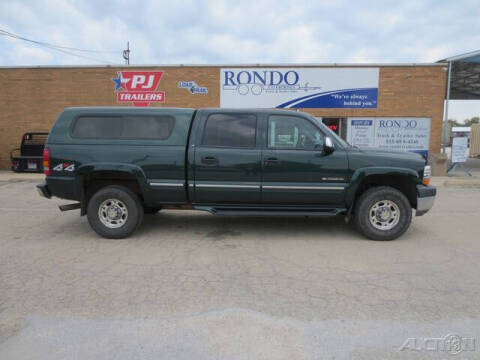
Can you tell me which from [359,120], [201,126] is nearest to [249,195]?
[201,126]

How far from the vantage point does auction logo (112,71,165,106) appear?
14.0 metres

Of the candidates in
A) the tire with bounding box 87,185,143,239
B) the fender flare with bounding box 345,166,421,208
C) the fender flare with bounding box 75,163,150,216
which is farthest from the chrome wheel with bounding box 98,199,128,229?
the fender flare with bounding box 345,166,421,208

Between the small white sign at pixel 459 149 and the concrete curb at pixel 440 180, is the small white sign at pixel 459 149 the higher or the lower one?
the higher one

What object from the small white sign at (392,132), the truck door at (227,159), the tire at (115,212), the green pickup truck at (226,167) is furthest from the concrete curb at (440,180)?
the truck door at (227,159)

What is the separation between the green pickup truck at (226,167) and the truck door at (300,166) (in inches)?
0.6

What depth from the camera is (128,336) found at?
271cm

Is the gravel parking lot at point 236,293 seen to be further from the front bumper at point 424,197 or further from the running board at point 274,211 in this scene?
the front bumper at point 424,197

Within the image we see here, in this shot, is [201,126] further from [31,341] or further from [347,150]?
[31,341]

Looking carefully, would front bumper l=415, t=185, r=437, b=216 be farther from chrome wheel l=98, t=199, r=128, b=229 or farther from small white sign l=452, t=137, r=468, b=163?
small white sign l=452, t=137, r=468, b=163

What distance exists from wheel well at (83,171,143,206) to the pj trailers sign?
920 cm

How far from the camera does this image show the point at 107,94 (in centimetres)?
1414

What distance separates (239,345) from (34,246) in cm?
369

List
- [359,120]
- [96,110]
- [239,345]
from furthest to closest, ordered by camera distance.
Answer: [359,120] < [96,110] < [239,345]

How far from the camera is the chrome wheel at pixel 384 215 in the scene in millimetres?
5137
